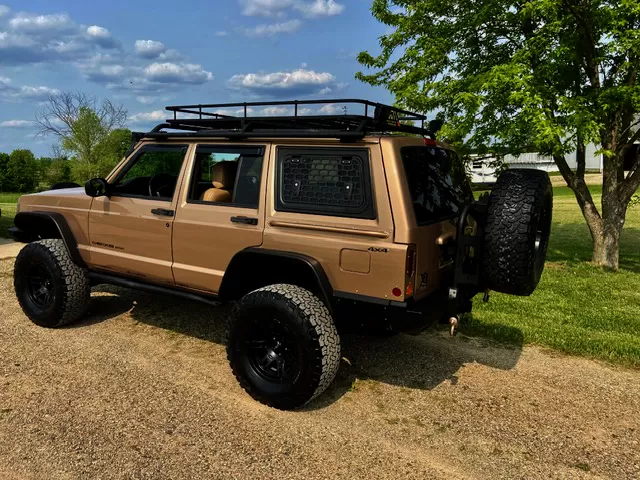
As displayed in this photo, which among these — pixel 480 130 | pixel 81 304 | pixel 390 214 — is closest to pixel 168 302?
pixel 81 304

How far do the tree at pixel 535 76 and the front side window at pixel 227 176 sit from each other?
4658 millimetres

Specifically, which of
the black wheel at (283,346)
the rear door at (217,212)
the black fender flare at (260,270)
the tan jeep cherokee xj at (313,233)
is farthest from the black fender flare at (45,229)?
the black wheel at (283,346)

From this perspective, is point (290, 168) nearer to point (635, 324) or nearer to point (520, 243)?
point (520, 243)

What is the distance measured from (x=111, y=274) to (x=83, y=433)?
1939 millimetres

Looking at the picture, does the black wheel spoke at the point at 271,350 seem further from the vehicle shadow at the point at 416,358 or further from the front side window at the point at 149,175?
the front side window at the point at 149,175

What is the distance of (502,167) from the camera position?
33.2 feet

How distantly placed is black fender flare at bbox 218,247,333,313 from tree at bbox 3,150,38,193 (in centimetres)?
3549

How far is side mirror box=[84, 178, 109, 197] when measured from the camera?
15.1 ft

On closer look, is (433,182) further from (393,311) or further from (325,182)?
(393,311)

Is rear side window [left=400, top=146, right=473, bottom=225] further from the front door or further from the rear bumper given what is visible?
the front door

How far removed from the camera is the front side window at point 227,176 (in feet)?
13.2

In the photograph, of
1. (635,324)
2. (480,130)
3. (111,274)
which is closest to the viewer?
(111,274)

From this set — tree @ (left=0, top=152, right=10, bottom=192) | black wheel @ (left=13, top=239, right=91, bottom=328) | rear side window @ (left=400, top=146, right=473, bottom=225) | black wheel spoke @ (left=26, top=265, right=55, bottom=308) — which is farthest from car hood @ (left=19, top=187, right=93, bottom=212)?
tree @ (left=0, top=152, right=10, bottom=192)

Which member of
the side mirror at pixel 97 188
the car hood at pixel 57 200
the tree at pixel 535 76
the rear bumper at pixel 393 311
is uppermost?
the tree at pixel 535 76
